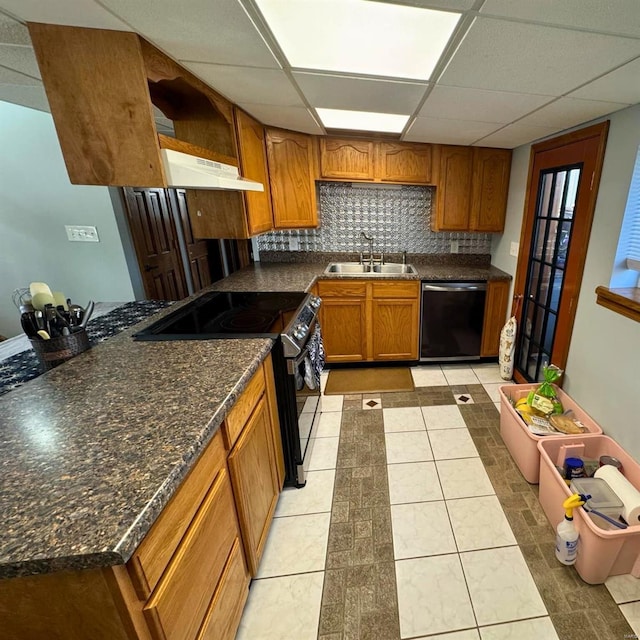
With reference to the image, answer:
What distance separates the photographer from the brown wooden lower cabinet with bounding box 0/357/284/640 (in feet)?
1.86

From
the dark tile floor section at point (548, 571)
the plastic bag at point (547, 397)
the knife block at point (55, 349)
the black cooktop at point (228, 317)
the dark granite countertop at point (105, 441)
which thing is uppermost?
the knife block at point (55, 349)

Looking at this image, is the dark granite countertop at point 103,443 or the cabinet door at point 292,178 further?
the cabinet door at point 292,178

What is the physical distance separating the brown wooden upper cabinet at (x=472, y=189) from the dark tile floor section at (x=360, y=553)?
78.9 inches

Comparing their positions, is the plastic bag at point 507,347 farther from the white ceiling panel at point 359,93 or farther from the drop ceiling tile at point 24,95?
the drop ceiling tile at point 24,95

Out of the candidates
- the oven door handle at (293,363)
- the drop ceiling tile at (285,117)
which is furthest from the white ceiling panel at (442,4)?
the oven door handle at (293,363)

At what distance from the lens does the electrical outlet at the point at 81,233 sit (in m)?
2.40

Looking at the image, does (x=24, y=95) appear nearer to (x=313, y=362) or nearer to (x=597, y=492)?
(x=313, y=362)

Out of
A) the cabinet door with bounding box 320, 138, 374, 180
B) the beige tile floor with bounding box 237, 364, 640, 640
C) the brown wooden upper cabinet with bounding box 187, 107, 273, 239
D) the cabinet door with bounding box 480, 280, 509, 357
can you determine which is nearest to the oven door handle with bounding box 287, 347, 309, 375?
the beige tile floor with bounding box 237, 364, 640, 640

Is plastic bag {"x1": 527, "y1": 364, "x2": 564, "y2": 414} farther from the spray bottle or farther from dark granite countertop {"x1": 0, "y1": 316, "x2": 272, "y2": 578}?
dark granite countertop {"x1": 0, "y1": 316, "x2": 272, "y2": 578}

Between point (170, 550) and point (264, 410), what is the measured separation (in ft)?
2.20

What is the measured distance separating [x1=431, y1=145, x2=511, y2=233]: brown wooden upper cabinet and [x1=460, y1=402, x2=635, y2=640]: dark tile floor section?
1854 millimetres

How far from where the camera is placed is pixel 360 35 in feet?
3.35

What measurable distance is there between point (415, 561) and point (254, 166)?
2479 mm

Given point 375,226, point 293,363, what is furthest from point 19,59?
point 375,226
